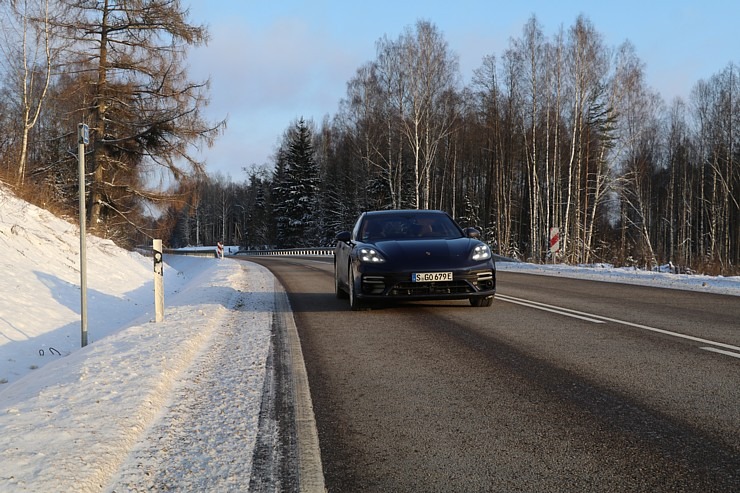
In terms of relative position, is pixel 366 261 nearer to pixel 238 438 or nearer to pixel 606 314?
pixel 606 314

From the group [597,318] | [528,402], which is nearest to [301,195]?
[597,318]

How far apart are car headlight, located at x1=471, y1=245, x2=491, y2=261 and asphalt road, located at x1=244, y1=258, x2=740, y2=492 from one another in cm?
84

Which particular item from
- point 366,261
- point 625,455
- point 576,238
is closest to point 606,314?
point 366,261

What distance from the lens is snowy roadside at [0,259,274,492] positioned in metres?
2.46

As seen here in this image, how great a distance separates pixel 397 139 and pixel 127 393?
119 ft

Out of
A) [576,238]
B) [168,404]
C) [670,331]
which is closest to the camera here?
[168,404]

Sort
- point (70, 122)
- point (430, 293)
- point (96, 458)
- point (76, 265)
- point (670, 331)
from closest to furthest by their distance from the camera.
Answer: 1. point (96, 458)
2. point (670, 331)
3. point (430, 293)
4. point (76, 265)
5. point (70, 122)

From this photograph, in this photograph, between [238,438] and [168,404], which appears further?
[168,404]

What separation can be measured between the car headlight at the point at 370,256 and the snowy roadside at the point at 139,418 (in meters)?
2.13

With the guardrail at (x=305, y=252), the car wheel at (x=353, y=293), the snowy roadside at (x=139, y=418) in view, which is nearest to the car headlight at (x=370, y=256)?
the car wheel at (x=353, y=293)

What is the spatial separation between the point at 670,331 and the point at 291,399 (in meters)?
4.51

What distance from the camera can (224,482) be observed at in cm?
242

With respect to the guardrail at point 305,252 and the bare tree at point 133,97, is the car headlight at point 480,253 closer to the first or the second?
the bare tree at point 133,97

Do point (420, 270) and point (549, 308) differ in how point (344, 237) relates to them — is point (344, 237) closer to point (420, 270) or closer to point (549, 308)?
point (420, 270)
